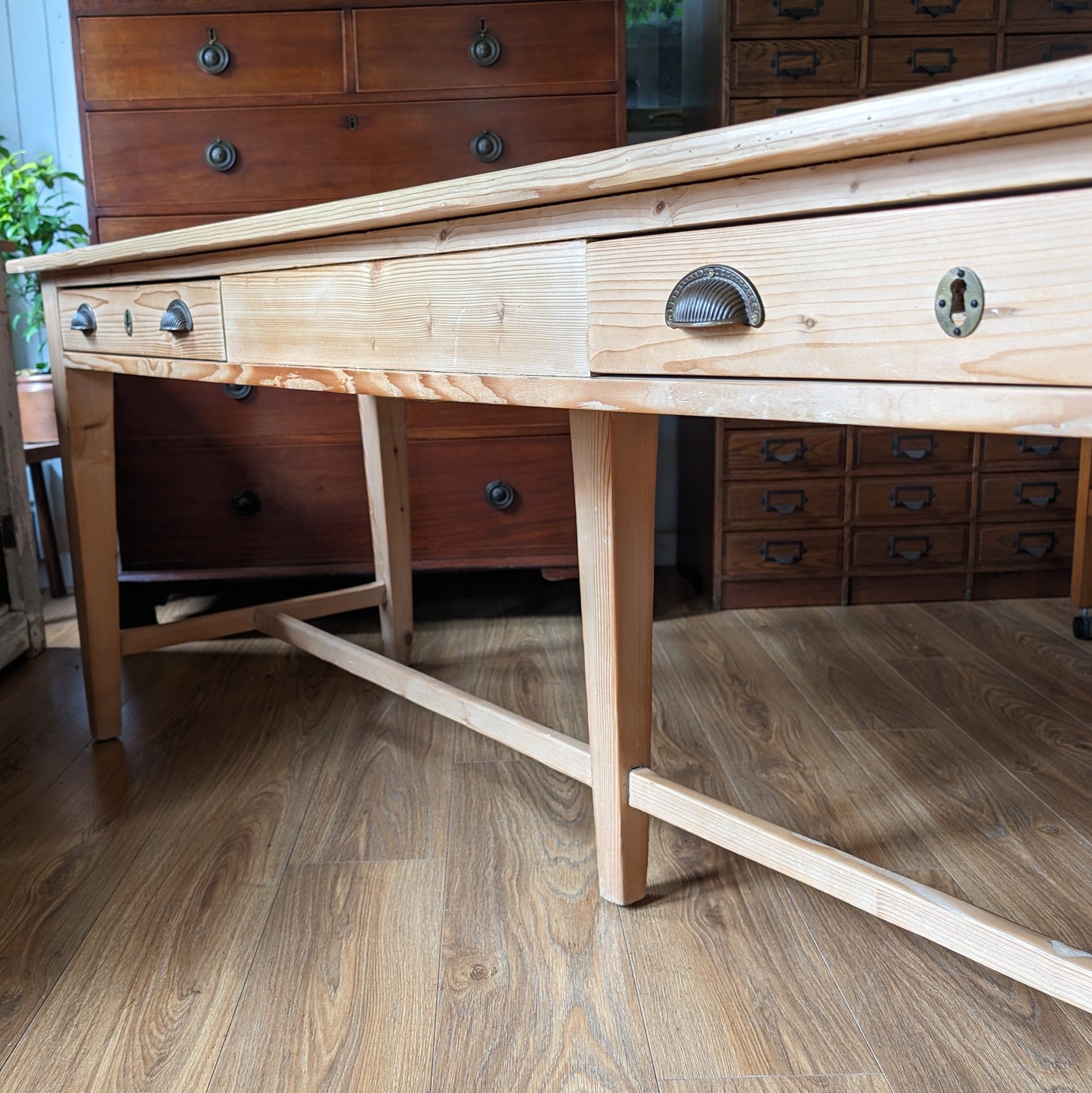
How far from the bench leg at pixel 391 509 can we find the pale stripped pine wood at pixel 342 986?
0.76 meters

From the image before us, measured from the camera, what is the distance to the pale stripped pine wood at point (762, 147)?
0.52m

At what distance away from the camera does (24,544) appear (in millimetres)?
2158

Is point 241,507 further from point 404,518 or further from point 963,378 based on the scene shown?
point 963,378

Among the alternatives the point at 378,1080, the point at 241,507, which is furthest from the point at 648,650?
the point at 241,507

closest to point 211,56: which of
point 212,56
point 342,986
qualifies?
point 212,56

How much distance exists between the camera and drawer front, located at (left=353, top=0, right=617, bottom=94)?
2.02 m

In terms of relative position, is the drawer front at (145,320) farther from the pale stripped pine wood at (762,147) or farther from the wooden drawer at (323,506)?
the wooden drawer at (323,506)

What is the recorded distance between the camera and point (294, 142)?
81.7 inches

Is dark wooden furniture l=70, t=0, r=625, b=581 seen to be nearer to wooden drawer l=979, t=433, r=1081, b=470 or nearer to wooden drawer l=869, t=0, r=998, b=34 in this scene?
wooden drawer l=869, t=0, r=998, b=34

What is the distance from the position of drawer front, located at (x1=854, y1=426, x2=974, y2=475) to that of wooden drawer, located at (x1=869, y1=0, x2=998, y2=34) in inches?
32.7

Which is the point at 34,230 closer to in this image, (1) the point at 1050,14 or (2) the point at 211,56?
(2) the point at 211,56

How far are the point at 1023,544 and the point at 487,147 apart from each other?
1469mm

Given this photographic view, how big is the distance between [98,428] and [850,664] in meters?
1.38

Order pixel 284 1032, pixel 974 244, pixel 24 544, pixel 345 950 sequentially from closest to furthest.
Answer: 1. pixel 974 244
2. pixel 284 1032
3. pixel 345 950
4. pixel 24 544
